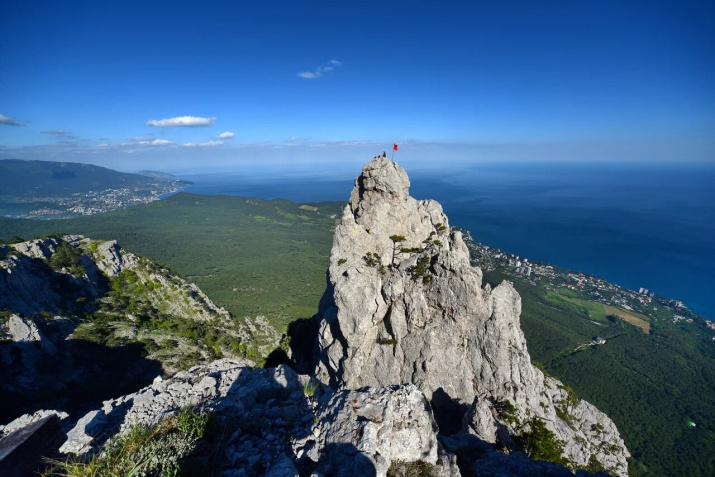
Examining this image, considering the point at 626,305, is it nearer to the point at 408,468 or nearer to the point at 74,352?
the point at 408,468

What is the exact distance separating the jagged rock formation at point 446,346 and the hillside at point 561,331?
1319 inches

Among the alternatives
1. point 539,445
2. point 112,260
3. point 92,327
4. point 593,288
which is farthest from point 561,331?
point 112,260

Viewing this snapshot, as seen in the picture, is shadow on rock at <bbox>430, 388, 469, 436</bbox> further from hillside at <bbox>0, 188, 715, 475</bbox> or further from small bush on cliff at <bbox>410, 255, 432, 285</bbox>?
hillside at <bbox>0, 188, 715, 475</bbox>

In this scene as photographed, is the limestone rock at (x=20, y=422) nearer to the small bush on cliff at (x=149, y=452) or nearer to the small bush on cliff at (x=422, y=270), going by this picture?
the small bush on cliff at (x=149, y=452)

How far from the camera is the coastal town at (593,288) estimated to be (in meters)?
120

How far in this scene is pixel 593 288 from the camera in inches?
5369

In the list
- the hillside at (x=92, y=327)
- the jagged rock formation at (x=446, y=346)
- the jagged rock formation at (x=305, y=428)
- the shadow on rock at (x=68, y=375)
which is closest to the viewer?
the jagged rock formation at (x=305, y=428)

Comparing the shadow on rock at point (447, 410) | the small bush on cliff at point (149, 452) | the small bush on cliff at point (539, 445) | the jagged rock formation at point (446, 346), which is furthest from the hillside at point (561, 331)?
the small bush on cliff at point (149, 452)

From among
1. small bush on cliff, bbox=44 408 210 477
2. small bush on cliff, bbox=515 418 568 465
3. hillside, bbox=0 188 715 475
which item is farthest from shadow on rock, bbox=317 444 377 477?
hillside, bbox=0 188 715 475

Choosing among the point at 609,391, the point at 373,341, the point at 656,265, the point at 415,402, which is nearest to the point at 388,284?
the point at 373,341

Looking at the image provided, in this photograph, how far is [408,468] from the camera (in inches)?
309

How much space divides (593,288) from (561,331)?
71479 millimetres

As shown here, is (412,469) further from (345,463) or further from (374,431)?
(345,463)

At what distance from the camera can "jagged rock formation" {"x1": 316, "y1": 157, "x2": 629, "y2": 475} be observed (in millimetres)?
27703
